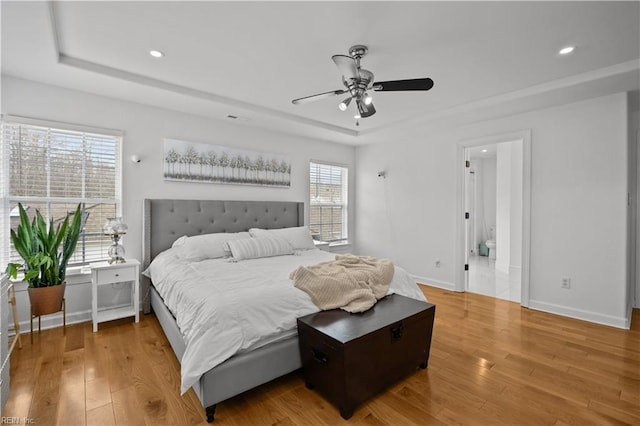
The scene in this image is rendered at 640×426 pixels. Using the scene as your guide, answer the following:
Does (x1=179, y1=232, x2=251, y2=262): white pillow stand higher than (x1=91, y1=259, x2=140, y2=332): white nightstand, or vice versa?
(x1=179, y1=232, x2=251, y2=262): white pillow

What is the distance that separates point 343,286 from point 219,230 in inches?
90.6

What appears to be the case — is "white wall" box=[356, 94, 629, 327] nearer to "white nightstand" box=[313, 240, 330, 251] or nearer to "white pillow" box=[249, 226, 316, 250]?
"white nightstand" box=[313, 240, 330, 251]

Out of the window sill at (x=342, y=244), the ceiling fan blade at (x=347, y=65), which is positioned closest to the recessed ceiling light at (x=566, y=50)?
the ceiling fan blade at (x=347, y=65)

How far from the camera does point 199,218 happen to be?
149 inches

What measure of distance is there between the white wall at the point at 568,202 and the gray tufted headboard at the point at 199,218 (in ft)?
7.99

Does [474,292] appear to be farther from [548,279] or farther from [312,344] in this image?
[312,344]

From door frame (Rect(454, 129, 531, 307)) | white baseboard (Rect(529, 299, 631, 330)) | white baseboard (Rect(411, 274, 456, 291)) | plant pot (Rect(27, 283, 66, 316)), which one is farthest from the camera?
white baseboard (Rect(411, 274, 456, 291))

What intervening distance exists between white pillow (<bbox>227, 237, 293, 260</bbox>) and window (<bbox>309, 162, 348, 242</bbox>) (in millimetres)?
1664

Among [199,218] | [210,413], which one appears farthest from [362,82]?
[199,218]

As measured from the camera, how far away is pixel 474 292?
4.32 meters

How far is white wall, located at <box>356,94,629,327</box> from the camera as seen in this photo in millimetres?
3070

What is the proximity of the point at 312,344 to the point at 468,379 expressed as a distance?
1.22 metres

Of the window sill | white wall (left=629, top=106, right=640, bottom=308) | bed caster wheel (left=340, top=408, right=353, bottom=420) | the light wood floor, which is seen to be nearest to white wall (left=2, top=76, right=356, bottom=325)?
the light wood floor

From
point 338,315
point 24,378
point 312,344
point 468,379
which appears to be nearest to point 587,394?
point 468,379
